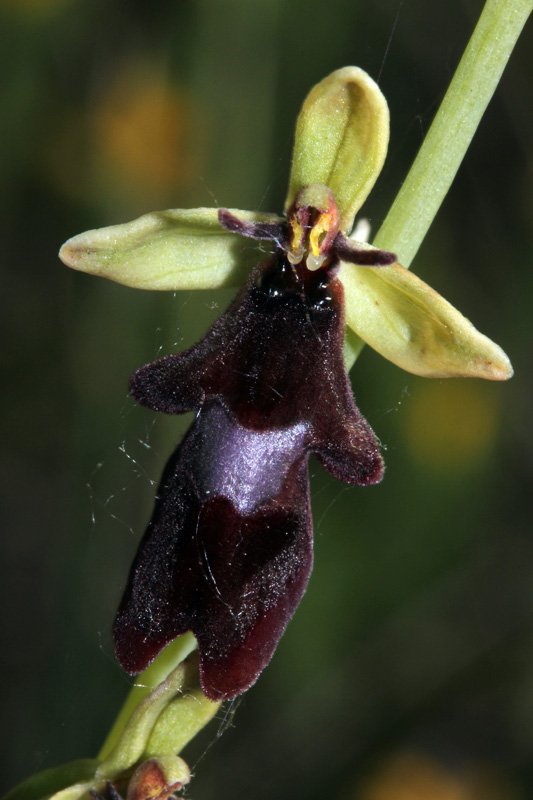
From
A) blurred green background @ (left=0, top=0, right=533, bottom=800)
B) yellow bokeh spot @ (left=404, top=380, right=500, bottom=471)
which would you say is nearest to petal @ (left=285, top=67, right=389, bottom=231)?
blurred green background @ (left=0, top=0, right=533, bottom=800)

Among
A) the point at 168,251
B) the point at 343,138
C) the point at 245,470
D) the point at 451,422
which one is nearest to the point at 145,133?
the point at 451,422

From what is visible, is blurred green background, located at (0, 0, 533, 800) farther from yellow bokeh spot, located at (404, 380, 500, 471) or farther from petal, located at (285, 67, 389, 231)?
petal, located at (285, 67, 389, 231)

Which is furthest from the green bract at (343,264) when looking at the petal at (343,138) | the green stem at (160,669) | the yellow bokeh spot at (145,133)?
the yellow bokeh spot at (145,133)

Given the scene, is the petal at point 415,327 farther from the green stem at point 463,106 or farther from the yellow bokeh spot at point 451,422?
the yellow bokeh spot at point 451,422

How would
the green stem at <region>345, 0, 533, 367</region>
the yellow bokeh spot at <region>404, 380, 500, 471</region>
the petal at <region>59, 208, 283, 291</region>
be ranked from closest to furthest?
the green stem at <region>345, 0, 533, 367</region> → the petal at <region>59, 208, 283, 291</region> → the yellow bokeh spot at <region>404, 380, 500, 471</region>

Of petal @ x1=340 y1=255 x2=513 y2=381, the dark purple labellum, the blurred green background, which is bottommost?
the blurred green background

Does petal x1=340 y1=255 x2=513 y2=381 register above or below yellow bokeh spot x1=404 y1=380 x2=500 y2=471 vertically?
above
